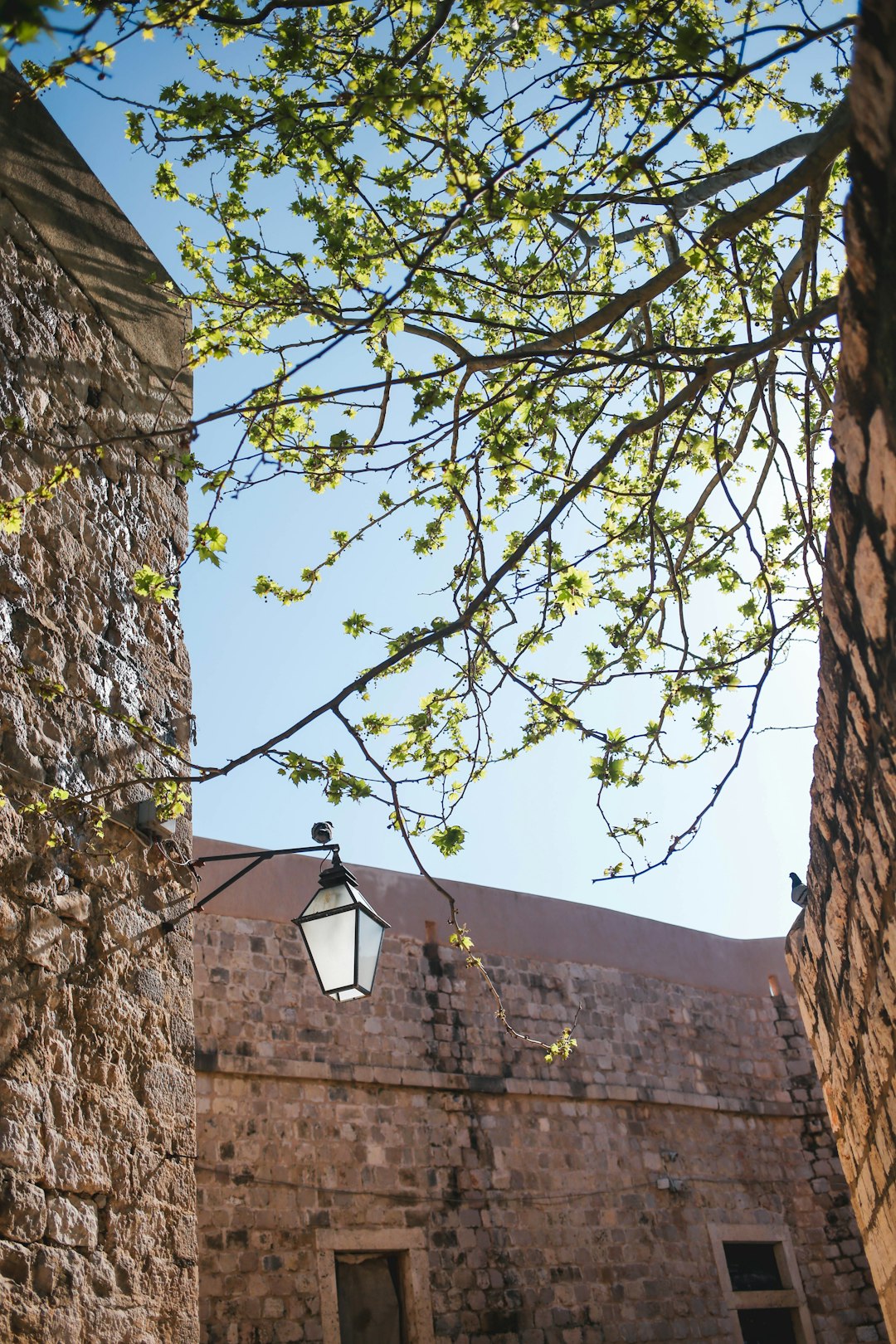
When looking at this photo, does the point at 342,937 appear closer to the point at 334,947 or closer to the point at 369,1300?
the point at 334,947

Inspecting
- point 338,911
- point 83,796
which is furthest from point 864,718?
point 338,911

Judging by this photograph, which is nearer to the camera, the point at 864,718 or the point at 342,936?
the point at 864,718

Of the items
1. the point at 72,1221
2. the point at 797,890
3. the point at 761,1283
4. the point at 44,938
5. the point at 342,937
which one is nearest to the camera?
the point at 72,1221

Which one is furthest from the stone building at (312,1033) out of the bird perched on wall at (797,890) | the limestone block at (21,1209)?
the bird perched on wall at (797,890)

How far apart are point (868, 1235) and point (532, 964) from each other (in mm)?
7261

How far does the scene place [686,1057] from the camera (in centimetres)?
1161

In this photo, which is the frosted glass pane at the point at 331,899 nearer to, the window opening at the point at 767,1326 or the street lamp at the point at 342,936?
the street lamp at the point at 342,936

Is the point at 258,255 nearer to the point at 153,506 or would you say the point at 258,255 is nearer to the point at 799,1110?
the point at 153,506


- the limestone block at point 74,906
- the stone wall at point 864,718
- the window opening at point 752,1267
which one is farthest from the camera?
the window opening at point 752,1267

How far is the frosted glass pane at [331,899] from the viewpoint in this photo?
4.30 metres

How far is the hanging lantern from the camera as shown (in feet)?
13.9

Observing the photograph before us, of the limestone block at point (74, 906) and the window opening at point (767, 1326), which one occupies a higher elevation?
the limestone block at point (74, 906)

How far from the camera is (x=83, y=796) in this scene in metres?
2.98

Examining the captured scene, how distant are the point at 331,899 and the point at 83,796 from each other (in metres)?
1.55
